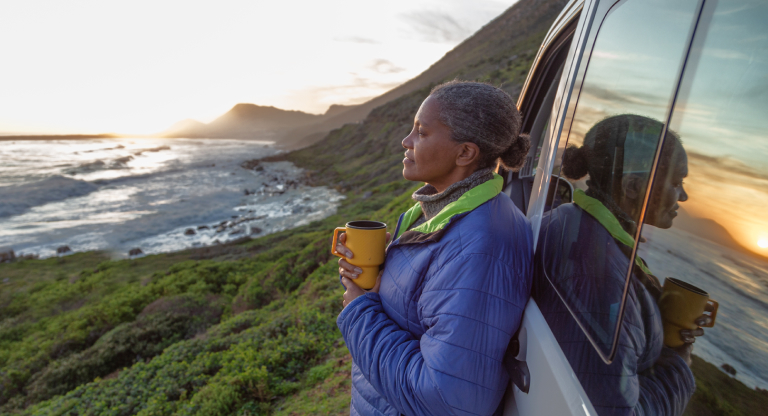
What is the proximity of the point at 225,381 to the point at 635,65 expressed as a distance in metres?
4.89

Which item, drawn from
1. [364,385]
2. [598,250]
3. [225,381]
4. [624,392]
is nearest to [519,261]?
[598,250]

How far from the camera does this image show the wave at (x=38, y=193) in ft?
83.4

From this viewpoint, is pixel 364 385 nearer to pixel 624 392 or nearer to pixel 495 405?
pixel 495 405

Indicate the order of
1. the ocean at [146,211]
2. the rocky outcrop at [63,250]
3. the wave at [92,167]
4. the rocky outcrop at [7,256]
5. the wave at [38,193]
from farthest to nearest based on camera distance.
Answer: the wave at [92,167] → the wave at [38,193] → the ocean at [146,211] → the rocky outcrop at [63,250] → the rocky outcrop at [7,256]

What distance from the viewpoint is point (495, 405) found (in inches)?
49.1

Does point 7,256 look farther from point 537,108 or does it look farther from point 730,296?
point 730,296

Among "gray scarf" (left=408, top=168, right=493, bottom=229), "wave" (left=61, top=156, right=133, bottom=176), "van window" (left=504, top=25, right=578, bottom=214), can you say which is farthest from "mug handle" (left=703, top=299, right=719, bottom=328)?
"wave" (left=61, top=156, right=133, bottom=176)

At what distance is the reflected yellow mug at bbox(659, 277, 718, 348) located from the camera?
2.11 ft

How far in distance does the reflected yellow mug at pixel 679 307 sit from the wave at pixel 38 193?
108 feet

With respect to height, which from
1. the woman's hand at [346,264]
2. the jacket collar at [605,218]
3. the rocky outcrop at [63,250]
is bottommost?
the rocky outcrop at [63,250]

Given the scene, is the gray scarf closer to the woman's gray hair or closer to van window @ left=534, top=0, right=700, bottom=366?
the woman's gray hair

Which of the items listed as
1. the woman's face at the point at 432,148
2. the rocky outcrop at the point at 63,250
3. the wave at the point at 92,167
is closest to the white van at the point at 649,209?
the woman's face at the point at 432,148

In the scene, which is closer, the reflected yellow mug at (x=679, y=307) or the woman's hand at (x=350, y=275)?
the reflected yellow mug at (x=679, y=307)

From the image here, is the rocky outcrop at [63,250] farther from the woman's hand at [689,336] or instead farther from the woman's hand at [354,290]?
the woman's hand at [689,336]
